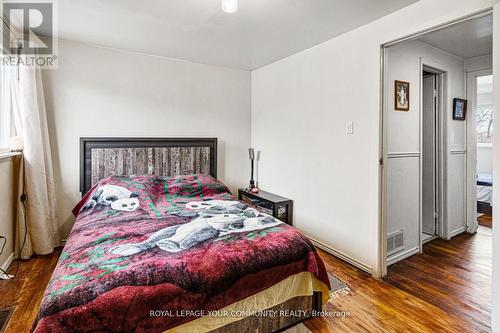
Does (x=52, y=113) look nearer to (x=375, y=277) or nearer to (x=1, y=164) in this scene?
(x=1, y=164)

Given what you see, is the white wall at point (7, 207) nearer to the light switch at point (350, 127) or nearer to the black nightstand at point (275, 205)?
the black nightstand at point (275, 205)

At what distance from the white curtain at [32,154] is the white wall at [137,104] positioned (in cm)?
21

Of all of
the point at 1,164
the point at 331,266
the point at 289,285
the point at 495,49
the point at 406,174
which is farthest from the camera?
the point at 406,174

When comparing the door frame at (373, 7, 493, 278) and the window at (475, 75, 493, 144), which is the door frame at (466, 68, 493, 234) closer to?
the door frame at (373, 7, 493, 278)

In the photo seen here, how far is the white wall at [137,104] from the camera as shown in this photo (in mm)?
3016

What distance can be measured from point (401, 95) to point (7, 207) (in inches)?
162

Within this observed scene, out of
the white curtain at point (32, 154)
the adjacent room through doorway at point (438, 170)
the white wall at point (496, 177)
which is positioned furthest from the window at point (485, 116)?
the white curtain at point (32, 154)

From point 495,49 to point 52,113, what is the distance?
13.0 ft

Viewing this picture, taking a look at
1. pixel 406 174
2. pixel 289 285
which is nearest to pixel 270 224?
pixel 289 285

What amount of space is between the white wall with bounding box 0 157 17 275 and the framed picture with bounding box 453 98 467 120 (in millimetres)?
5001

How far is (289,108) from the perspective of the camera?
11.7ft

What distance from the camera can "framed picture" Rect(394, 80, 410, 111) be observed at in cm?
277

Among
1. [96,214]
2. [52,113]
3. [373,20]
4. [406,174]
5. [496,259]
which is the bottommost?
[496,259]

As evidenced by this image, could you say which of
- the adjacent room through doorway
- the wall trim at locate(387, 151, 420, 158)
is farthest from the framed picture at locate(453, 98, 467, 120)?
the wall trim at locate(387, 151, 420, 158)
